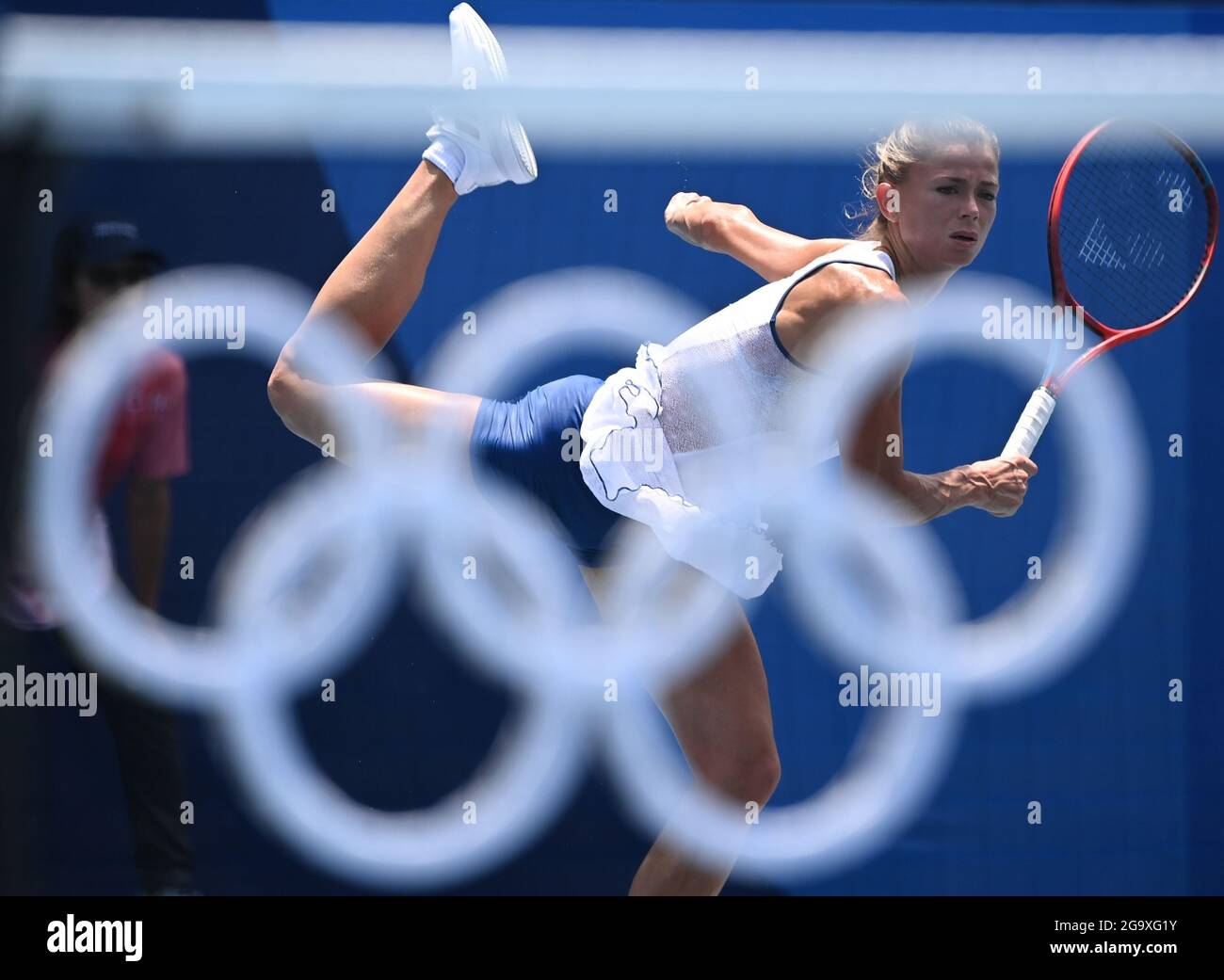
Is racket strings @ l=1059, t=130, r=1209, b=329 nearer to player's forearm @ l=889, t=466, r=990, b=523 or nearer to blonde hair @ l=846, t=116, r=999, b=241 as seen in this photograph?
blonde hair @ l=846, t=116, r=999, b=241

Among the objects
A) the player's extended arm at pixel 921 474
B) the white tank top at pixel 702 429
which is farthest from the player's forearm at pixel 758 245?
the player's extended arm at pixel 921 474

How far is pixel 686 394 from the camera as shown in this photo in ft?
10.4

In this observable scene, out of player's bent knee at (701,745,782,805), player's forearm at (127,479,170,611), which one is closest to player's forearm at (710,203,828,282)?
player's bent knee at (701,745,782,805)

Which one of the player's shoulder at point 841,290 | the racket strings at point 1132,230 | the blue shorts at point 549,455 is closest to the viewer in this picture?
the player's shoulder at point 841,290

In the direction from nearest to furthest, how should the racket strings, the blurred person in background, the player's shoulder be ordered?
the player's shoulder, the blurred person in background, the racket strings

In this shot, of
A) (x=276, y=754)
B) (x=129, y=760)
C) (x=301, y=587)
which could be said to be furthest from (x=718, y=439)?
(x=129, y=760)

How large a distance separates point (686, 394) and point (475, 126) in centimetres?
78

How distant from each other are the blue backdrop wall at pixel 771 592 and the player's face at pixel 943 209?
0.59 ft

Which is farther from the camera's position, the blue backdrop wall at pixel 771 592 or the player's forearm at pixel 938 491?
the blue backdrop wall at pixel 771 592

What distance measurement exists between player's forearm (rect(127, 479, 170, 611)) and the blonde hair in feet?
5.77

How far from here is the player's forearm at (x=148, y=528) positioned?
11.0ft

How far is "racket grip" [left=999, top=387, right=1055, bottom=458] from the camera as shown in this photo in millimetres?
3332

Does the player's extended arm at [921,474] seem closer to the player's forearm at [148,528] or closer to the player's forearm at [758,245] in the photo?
the player's forearm at [758,245]

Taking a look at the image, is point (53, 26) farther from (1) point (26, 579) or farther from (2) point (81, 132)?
(1) point (26, 579)
